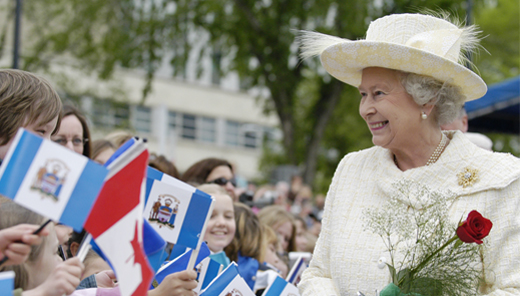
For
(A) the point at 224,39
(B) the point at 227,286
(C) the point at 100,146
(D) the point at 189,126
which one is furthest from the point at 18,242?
(D) the point at 189,126

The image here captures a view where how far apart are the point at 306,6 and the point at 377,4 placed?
5.45 ft

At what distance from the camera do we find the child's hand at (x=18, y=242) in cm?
186

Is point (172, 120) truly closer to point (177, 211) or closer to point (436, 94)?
point (436, 94)

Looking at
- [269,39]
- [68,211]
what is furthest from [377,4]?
[68,211]

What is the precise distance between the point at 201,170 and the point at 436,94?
263cm

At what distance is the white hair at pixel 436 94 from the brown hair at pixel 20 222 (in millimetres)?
1785

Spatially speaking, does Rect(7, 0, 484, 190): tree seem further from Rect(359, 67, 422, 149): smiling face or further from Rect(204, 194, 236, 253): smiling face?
Rect(359, 67, 422, 149): smiling face

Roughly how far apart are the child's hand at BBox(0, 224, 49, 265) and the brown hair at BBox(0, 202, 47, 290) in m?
0.15

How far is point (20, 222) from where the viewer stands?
6.91 ft

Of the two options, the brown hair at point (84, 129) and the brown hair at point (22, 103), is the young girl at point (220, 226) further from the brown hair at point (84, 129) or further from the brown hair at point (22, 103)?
the brown hair at point (22, 103)

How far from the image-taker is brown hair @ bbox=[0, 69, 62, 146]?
97.8 inches

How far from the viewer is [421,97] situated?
9.80 feet

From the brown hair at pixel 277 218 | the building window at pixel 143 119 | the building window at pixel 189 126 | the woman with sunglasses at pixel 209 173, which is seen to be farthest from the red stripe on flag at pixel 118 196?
the building window at pixel 189 126

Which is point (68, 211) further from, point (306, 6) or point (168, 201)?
point (306, 6)
